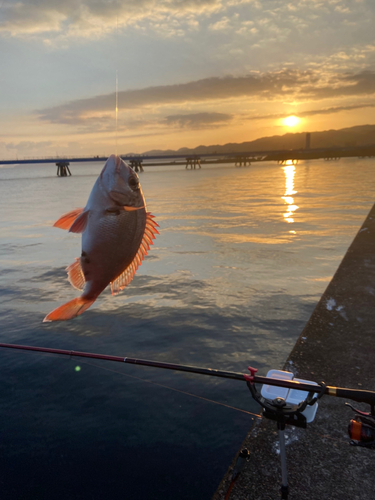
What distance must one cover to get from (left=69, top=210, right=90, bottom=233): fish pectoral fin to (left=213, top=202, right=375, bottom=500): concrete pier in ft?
12.0

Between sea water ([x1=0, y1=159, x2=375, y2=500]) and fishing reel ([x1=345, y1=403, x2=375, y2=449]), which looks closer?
fishing reel ([x1=345, y1=403, x2=375, y2=449])

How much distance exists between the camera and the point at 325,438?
4676 mm

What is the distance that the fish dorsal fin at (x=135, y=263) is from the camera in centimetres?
171

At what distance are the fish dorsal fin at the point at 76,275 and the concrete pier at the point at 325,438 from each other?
3.47 meters

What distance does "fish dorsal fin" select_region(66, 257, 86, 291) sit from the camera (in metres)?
1.70

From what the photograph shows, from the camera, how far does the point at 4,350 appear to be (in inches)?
335

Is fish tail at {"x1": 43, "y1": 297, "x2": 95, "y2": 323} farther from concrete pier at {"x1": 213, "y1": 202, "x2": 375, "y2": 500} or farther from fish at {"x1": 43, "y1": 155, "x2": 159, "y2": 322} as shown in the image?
concrete pier at {"x1": 213, "y1": 202, "x2": 375, "y2": 500}

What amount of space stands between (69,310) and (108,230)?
0.37 meters

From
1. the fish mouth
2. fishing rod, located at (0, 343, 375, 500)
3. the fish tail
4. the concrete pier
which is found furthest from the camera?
the concrete pier

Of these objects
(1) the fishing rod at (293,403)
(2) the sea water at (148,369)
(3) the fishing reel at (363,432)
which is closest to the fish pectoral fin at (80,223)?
(1) the fishing rod at (293,403)

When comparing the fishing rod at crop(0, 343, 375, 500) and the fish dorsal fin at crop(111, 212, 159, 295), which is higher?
the fish dorsal fin at crop(111, 212, 159, 295)

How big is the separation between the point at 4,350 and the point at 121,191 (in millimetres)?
8176

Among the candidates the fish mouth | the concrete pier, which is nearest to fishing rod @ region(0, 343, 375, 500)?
the concrete pier

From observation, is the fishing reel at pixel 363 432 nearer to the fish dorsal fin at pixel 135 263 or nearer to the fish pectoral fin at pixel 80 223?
the fish dorsal fin at pixel 135 263
